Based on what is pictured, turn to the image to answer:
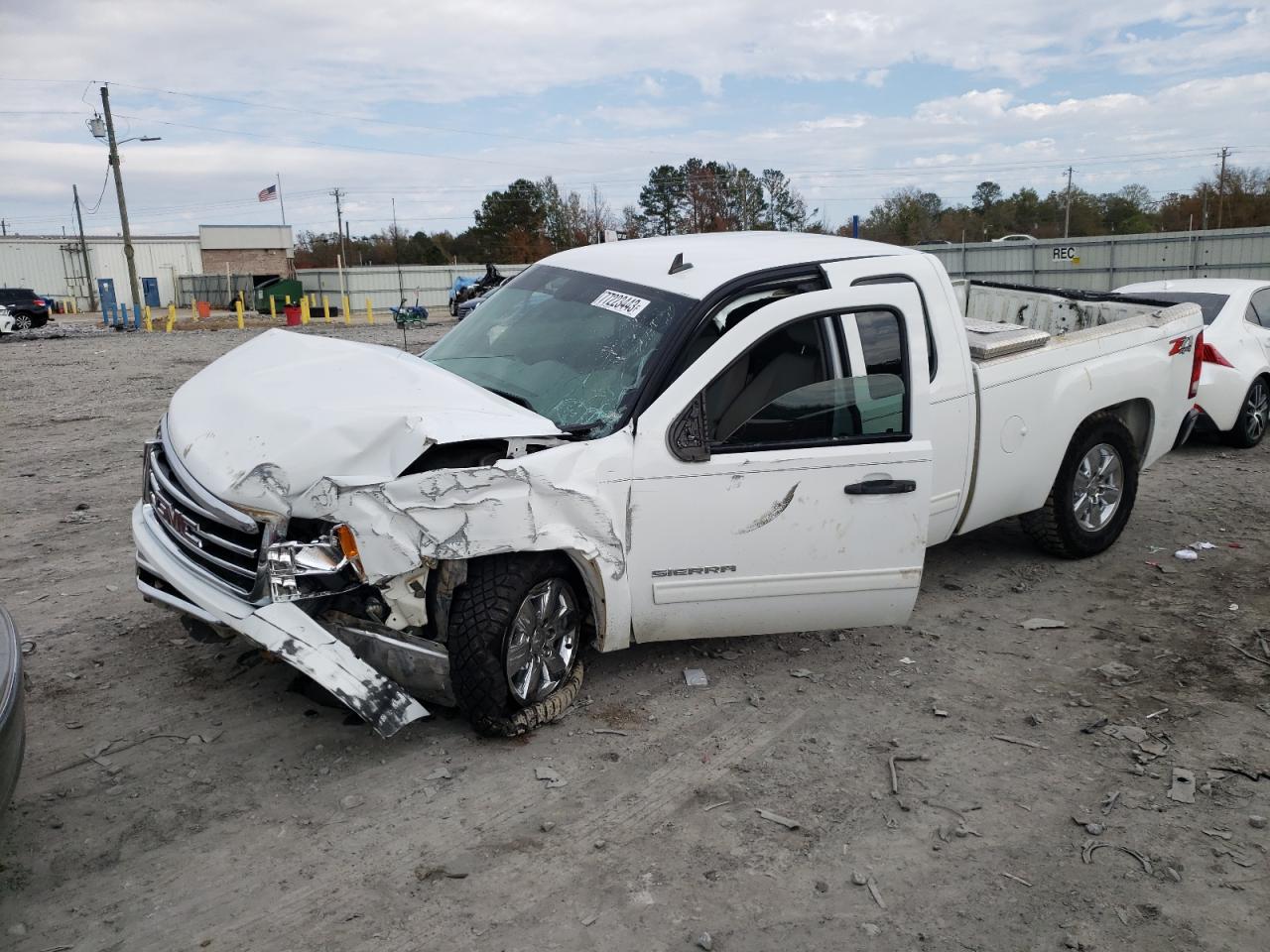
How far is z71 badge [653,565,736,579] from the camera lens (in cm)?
434

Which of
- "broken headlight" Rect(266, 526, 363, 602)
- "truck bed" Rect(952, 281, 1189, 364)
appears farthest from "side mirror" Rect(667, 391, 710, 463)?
"truck bed" Rect(952, 281, 1189, 364)

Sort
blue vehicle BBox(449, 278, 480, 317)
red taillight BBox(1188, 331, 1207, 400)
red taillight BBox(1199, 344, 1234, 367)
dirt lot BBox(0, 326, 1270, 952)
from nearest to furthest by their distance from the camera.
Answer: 1. dirt lot BBox(0, 326, 1270, 952)
2. red taillight BBox(1188, 331, 1207, 400)
3. red taillight BBox(1199, 344, 1234, 367)
4. blue vehicle BBox(449, 278, 480, 317)

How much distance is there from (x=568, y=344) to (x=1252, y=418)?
26.1ft

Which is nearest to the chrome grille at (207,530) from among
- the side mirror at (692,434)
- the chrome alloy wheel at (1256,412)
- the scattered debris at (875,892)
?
the side mirror at (692,434)

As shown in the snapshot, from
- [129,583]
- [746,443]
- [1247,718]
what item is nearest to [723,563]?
[746,443]

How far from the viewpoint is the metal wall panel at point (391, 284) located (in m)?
54.3

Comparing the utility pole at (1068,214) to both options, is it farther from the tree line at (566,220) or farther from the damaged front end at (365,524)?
the damaged front end at (365,524)

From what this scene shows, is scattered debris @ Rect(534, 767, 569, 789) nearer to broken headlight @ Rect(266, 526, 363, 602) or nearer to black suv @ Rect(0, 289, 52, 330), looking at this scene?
broken headlight @ Rect(266, 526, 363, 602)

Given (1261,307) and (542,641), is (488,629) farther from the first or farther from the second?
(1261,307)

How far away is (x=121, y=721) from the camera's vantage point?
435 centimetres

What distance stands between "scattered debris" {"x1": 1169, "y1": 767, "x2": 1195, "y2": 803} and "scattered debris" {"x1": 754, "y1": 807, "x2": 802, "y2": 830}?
1.46m

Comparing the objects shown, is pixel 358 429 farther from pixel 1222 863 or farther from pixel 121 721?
pixel 1222 863

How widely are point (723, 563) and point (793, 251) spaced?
1.64m

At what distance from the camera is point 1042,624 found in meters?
5.63
